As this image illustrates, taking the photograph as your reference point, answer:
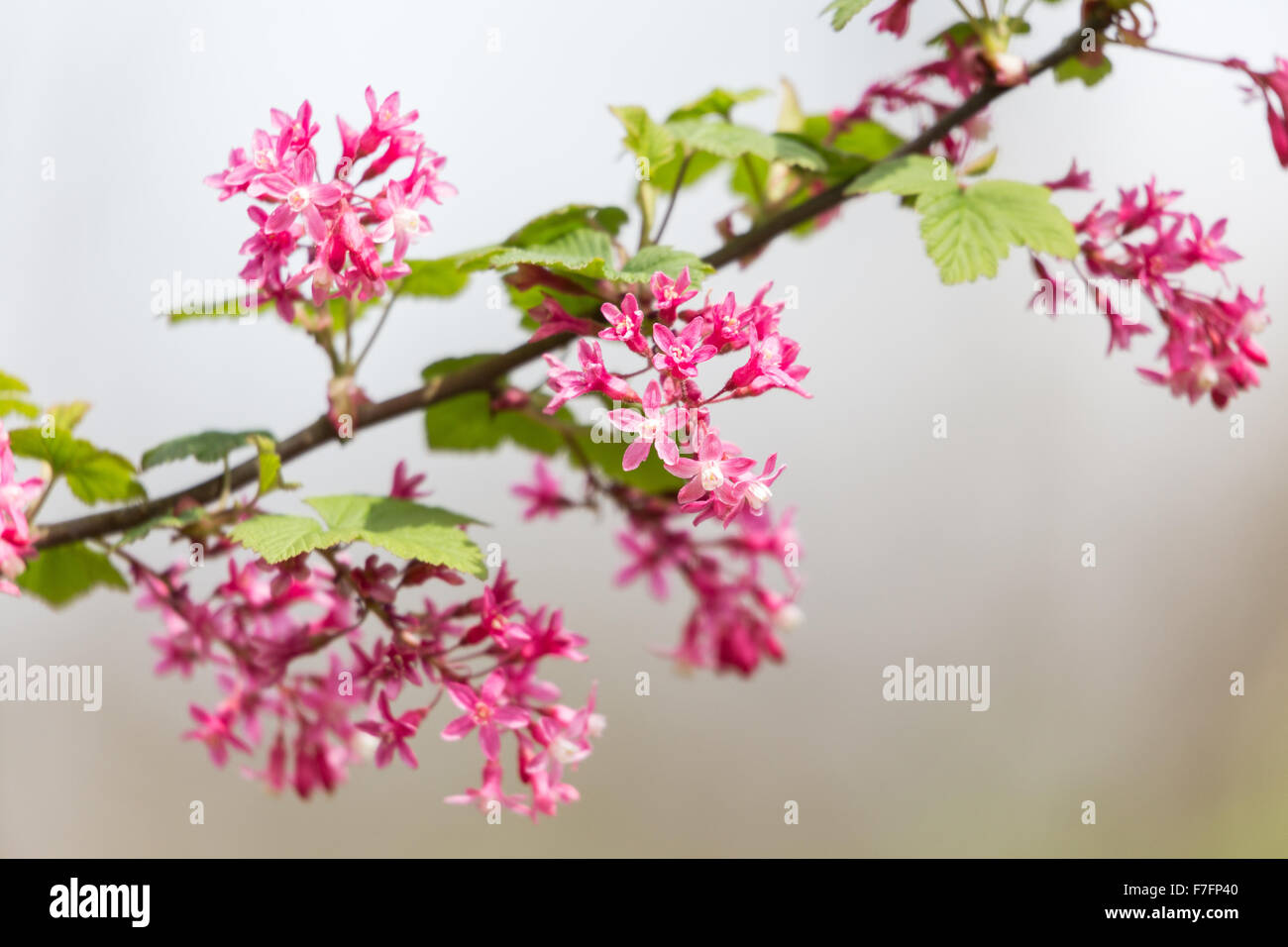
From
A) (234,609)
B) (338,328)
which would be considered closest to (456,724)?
(234,609)

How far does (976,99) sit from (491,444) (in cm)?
55

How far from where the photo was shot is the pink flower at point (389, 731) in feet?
2.73

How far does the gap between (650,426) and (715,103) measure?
49 cm

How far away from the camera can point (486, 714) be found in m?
0.82

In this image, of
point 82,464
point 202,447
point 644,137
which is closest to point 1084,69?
point 644,137

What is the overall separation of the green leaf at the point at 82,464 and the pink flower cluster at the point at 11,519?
0.11 meters

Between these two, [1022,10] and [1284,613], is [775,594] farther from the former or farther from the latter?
[1284,613]

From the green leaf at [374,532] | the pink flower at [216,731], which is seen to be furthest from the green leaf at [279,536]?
the pink flower at [216,731]

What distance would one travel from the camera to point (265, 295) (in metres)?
0.83

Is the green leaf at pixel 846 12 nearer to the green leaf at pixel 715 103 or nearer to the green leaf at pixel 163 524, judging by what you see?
the green leaf at pixel 715 103

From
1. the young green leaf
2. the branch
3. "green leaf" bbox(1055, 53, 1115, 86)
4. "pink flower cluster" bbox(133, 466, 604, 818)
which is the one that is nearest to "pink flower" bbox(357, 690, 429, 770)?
"pink flower cluster" bbox(133, 466, 604, 818)

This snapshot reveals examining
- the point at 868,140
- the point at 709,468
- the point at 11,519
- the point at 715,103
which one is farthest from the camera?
the point at 868,140

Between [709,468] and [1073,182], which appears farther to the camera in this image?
[1073,182]

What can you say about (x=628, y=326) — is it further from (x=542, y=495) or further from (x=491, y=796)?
(x=542, y=495)
